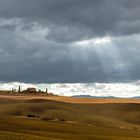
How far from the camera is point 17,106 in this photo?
11525 cm

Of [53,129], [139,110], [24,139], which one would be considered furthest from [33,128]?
A: [139,110]

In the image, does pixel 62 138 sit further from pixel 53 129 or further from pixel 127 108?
pixel 127 108

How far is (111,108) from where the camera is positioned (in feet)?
437

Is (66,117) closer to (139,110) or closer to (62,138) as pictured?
(139,110)

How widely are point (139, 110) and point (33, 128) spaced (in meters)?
65.0

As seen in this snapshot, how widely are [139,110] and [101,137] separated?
2705 inches

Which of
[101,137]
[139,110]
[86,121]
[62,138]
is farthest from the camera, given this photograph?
[139,110]

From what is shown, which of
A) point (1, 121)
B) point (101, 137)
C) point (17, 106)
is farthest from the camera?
point (17, 106)

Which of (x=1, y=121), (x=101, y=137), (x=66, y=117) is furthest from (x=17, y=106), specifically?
Answer: (x=101, y=137)

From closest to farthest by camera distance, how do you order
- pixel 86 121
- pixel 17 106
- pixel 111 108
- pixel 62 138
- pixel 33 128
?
pixel 62 138, pixel 33 128, pixel 86 121, pixel 17 106, pixel 111 108

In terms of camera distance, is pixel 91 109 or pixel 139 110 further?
pixel 91 109

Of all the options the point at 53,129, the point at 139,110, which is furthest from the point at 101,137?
the point at 139,110

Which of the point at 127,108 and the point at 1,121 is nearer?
the point at 1,121

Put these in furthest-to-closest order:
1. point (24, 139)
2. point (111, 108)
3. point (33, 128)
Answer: point (111, 108) < point (33, 128) < point (24, 139)
